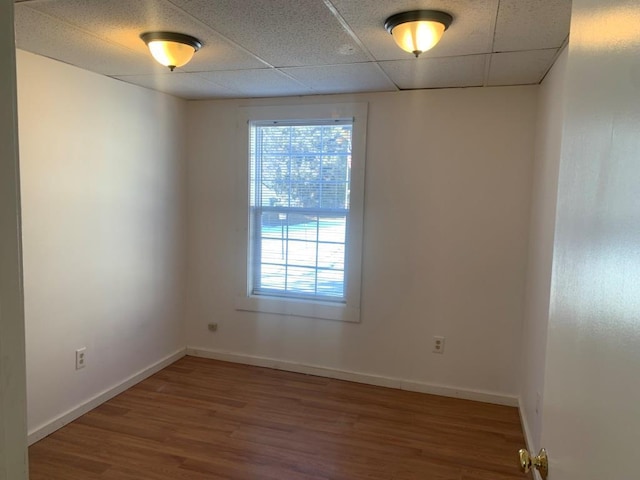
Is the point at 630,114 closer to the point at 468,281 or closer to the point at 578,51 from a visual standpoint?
the point at 578,51

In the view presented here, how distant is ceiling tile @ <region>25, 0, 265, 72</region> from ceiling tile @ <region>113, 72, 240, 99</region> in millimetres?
578

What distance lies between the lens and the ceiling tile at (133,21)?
6.39 ft

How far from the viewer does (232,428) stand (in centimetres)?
304

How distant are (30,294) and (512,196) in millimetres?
3144

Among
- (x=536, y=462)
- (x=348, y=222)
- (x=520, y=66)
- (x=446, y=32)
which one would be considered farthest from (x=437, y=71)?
(x=536, y=462)

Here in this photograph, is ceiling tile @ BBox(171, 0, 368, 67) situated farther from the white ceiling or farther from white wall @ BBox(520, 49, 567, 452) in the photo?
white wall @ BBox(520, 49, 567, 452)

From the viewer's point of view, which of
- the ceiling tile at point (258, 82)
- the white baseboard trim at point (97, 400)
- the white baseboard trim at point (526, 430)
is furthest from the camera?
the ceiling tile at point (258, 82)

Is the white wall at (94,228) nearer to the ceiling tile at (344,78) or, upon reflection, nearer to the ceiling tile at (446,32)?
the ceiling tile at (344,78)

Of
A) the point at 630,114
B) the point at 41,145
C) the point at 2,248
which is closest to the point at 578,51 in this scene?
the point at 630,114

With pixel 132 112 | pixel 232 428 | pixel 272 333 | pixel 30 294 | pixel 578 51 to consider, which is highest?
pixel 132 112

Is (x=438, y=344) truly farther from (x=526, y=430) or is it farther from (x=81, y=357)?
(x=81, y=357)

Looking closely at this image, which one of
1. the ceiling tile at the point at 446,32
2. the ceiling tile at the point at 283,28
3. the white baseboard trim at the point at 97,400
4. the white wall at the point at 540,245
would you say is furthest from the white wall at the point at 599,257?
the white baseboard trim at the point at 97,400

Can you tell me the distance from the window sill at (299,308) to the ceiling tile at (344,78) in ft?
5.50

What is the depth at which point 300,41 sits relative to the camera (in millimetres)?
2348
